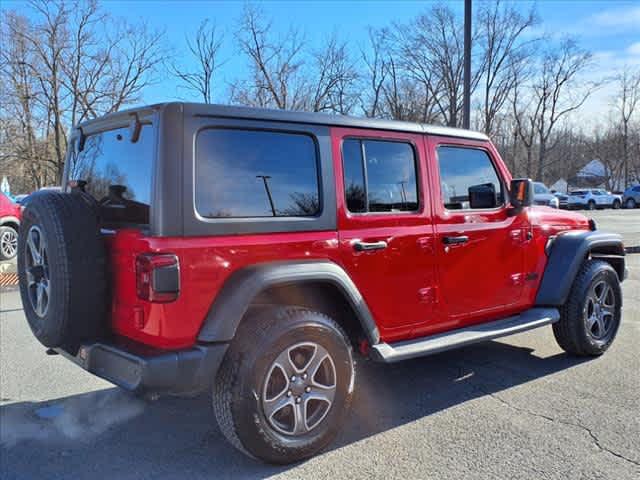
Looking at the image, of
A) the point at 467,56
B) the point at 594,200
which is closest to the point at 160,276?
the point at 467,56

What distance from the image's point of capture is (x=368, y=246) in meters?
3.34

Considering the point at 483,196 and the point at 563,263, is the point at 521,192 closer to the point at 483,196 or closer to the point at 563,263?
the point at 483,196

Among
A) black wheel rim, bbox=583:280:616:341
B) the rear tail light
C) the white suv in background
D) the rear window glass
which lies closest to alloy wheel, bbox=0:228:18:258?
the rear window glass

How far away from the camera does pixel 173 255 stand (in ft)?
8.66

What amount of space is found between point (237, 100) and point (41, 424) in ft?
74.8

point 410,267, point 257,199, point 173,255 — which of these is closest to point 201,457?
point 173,255

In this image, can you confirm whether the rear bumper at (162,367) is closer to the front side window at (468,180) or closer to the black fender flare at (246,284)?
the black fender flare at (246,284)

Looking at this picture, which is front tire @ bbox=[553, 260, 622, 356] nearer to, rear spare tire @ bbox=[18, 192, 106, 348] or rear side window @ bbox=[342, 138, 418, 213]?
rear side window @ bbox=[342, 138, 418, 213]

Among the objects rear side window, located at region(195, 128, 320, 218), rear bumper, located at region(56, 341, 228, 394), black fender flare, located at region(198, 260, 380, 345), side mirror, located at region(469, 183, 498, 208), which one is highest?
rear side window, located at region(195, 128, 320, 218)

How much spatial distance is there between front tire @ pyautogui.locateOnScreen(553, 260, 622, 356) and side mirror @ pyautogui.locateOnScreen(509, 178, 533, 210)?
958 mm

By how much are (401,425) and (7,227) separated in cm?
982

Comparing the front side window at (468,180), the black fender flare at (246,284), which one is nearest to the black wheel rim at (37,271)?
the black fender flare at (246,284)

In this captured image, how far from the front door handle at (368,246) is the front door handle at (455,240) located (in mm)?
585

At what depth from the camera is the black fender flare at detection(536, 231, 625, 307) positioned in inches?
179
